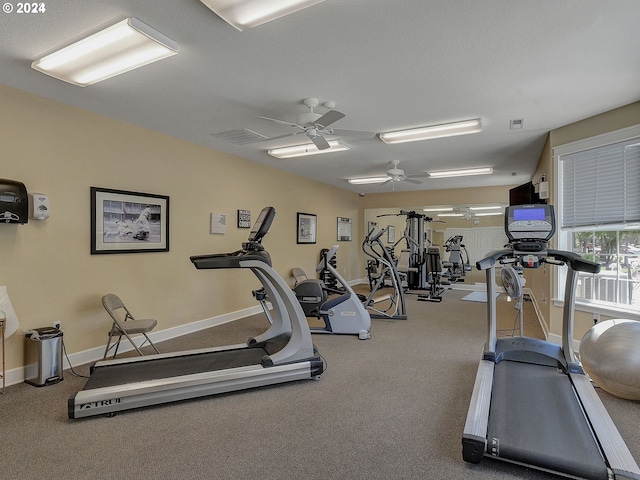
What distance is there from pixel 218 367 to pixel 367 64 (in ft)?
8.74

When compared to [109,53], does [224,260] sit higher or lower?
lower

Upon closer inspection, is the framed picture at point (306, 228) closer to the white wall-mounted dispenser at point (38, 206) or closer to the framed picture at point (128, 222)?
the framed picture at point (128, 222)

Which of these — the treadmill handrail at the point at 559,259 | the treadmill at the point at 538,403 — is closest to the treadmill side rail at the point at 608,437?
the treadmill at the point at 538,403

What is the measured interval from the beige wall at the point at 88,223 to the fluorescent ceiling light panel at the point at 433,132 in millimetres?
2465

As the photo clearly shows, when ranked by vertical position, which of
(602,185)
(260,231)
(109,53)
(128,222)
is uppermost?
(109,53)

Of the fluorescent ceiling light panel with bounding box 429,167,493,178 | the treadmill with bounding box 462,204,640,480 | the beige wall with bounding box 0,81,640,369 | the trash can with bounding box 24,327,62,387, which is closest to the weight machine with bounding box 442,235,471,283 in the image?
the fluorescent ceiling light panel with bounding box 429,167,493,178

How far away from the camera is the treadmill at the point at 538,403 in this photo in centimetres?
172

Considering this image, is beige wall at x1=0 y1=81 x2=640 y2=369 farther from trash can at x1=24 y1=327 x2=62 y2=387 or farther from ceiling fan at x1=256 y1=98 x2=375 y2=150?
ceiling fan at x1=256 y1=98 x2=375 y2=150

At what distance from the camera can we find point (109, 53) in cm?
236

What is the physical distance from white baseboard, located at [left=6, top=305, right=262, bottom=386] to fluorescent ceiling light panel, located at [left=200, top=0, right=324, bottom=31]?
329cm

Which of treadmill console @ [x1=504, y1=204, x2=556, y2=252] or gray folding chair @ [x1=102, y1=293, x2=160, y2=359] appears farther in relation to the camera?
gray folding chair @ [x1=102, y1=293, x2=160, y2=359]

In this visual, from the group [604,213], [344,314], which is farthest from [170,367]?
[604,213]

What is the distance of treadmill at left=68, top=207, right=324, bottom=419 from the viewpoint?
2.42 metres

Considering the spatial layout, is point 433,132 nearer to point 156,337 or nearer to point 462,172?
point 462,172
